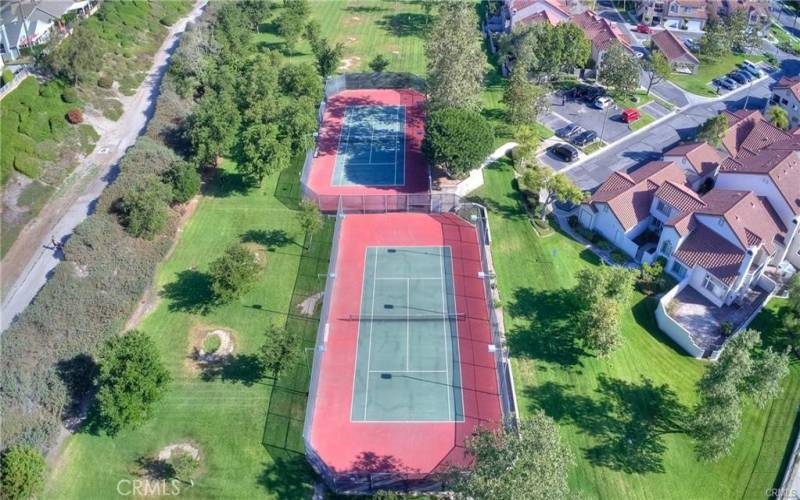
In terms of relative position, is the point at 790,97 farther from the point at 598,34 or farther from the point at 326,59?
the point at 326,59

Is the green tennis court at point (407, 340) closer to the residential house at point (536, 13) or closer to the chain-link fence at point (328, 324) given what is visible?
the chain-link fence at point (328, 324)

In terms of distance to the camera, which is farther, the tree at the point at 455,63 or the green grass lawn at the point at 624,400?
the tree at the point at 455,63

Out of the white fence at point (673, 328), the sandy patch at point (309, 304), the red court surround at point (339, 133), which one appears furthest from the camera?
the red court surround at point (339, 133)

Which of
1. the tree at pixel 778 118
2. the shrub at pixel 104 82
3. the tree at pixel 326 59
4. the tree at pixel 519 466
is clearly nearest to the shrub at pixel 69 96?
the shrub at pixel 104 82

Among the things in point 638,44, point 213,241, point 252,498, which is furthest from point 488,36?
point 252,498

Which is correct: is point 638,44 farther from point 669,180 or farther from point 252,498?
point 252,498

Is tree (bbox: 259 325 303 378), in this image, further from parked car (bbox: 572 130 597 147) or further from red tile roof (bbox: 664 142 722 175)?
red tile roof (bbox: 664 142 722 175)
